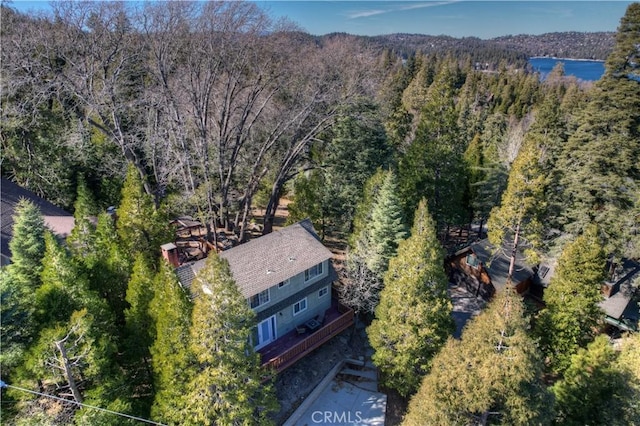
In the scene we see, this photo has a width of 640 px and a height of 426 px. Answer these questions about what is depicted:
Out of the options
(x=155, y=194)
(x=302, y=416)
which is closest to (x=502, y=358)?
(x=302, y=416)

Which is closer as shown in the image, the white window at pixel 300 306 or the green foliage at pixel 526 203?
the white window at pixel 300 306

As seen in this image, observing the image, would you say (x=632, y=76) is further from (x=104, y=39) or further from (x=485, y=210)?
(x=104, y=39)

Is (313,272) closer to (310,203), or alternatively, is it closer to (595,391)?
(310,203)

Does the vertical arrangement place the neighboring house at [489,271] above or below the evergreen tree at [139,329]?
below

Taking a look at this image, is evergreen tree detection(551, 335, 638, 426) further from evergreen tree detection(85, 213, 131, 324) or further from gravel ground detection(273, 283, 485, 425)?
evergreen tree detection(85, 213, 131, 324)

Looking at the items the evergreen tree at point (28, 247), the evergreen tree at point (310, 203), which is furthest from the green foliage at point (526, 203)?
the evergreen tree at point (28, 247)

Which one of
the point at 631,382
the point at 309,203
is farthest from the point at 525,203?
the point at 309,203

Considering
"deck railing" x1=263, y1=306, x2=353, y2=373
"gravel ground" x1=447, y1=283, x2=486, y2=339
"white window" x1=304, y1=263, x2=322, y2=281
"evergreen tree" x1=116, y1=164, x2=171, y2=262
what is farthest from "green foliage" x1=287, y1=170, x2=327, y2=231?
"gravel ground" x1=447, y1=283, x2=486, y2=339

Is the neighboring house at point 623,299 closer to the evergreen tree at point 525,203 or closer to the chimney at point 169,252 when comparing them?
the evergreen tree at point 525,203
